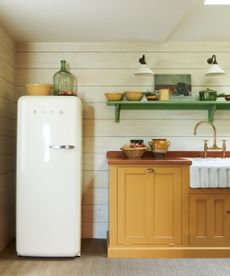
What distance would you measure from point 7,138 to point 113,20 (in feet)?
4.95

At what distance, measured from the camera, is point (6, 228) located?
3443 millimetres

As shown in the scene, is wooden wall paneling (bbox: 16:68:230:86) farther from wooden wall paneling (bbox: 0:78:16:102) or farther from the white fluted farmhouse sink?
the white fluted farmhouse sink

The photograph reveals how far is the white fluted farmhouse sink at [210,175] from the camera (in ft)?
10.0

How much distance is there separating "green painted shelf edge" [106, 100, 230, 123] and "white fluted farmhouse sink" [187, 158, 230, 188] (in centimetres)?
68

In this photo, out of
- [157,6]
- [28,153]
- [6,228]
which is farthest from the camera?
[6,228]

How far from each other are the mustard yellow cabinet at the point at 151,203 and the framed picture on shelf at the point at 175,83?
36.4 inches

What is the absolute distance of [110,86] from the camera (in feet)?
12.3

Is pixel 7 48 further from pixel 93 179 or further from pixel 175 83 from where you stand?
pixel 175 83

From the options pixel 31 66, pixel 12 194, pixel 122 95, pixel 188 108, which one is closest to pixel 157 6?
pixel 122 95

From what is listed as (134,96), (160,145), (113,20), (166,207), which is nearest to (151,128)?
(160,145)

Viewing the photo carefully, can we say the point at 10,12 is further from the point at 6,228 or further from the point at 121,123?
the point at 6,228

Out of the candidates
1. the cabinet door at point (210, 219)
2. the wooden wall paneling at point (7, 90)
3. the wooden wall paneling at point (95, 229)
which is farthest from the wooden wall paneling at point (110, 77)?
the wooden wall paneling at point (95, 229)

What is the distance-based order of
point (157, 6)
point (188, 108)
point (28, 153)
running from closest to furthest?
point (157, 6)
point (28, 153)
point (188, 108)

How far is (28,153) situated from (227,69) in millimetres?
2224
